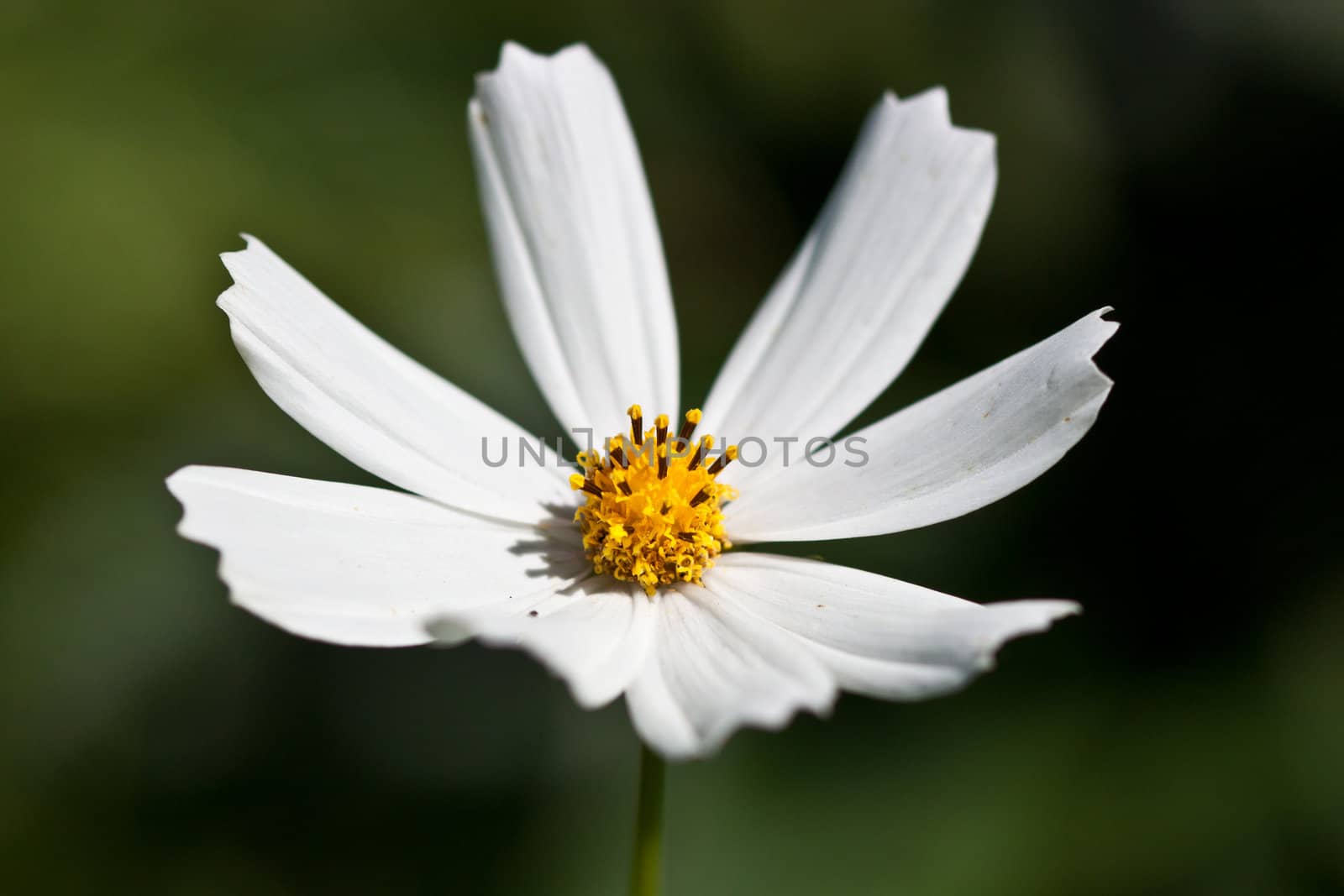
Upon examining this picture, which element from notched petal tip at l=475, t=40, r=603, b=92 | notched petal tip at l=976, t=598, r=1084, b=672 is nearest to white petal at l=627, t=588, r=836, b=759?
notched petal tip at l=976, t=598, r=1084, b=672

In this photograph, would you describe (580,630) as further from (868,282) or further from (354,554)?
(868,282)

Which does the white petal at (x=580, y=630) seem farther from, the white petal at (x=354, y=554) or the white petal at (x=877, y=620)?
the white petal at (x=877, y=620)

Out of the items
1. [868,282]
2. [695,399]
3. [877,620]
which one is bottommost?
[877,620]

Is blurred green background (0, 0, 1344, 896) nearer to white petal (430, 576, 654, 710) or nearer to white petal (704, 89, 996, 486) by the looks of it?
white petal (704, 89, 996, 486)

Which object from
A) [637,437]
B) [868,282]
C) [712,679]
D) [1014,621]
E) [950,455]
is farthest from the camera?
[868,282]

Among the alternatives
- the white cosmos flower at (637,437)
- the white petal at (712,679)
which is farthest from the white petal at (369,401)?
the white petal at (712,679)

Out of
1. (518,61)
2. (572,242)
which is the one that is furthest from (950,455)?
(518,61)
